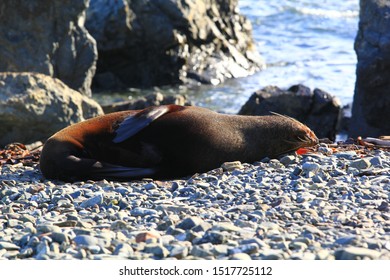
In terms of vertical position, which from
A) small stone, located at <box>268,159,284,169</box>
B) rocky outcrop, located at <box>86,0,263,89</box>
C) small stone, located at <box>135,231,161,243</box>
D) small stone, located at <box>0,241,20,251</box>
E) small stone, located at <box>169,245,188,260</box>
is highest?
small stone, located at <box>169,245,188,260</box>

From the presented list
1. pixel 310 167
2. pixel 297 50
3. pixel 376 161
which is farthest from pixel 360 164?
pixel 297 50

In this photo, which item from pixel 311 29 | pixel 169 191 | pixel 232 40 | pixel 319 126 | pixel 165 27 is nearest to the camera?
pixel 169 191

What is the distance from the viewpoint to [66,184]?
7.37 metres

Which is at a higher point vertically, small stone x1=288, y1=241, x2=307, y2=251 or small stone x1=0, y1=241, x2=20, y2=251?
small stone x1=288, y1=241, x2=307, y2=251

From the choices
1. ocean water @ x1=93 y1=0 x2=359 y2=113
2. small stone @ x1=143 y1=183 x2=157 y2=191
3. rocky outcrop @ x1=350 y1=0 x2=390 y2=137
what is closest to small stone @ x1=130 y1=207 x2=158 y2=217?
small stone @ x1=143 y1=183 x2=157 y2=191

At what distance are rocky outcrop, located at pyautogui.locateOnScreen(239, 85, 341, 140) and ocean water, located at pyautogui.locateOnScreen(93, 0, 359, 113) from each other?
2.38 meters

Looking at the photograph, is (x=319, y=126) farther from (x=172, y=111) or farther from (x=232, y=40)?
(x=232, y=40)

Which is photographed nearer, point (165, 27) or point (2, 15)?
point (2, 15)

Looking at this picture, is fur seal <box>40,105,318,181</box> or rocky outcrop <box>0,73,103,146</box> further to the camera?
rocky outcrop <box>0,73,103,146</box>

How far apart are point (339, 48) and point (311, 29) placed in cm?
274

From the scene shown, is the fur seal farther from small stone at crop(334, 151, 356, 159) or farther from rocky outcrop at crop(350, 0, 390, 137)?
rocky outcrop at crop(350, 0, 390, 137)

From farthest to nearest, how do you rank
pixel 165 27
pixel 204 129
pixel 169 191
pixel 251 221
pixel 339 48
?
pixel 339 48
pixel 165 27
pixel 204 129
pixel 169 191
pixel 251 221

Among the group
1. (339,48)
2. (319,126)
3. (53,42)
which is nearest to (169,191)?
(319,126)

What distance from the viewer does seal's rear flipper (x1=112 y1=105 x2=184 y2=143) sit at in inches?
303
